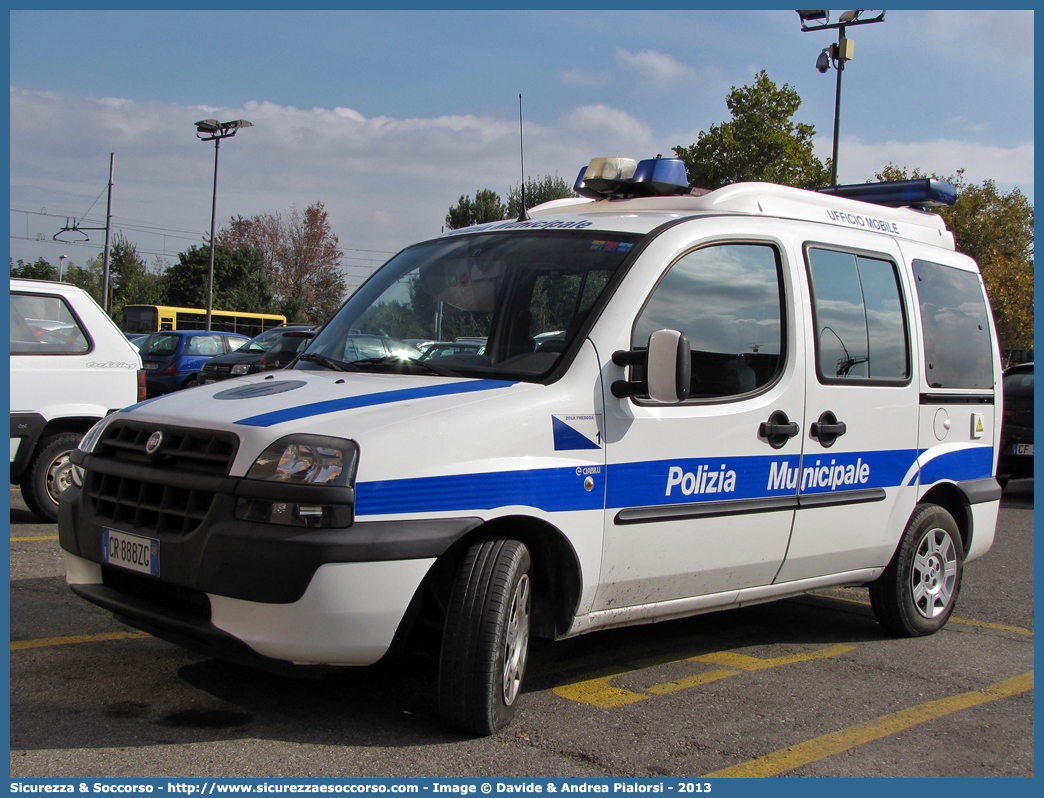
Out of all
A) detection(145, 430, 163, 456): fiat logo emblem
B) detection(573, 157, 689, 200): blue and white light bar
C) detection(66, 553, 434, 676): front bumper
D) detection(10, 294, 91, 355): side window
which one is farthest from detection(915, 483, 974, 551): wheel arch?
detection(10, 294, 91, 355): side window

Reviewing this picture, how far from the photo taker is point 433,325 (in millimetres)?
4457

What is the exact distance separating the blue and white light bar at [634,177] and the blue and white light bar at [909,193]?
1.49 meters

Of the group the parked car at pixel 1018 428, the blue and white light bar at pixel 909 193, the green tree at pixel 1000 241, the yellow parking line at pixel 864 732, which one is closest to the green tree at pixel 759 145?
the green tree at pixel 1000 241

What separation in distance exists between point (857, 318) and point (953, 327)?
1033mm

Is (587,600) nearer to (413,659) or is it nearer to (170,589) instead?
(413,659)

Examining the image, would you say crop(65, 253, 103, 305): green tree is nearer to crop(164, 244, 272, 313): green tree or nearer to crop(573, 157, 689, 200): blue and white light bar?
crop(164, 244, 272, 313): green tree

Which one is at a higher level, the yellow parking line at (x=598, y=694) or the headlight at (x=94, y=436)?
the headlight at (x=94, y=436)

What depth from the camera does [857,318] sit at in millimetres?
5102

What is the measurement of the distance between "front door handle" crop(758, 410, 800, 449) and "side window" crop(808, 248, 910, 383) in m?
0.37

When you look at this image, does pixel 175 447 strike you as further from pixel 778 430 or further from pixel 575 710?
pixel 778 430

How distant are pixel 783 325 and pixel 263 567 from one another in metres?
2.65

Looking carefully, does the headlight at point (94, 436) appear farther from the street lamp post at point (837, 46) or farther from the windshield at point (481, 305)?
the street lamp post at point (837, 46)

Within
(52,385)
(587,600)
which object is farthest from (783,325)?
(52,385)

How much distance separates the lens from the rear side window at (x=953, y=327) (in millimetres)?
5578
